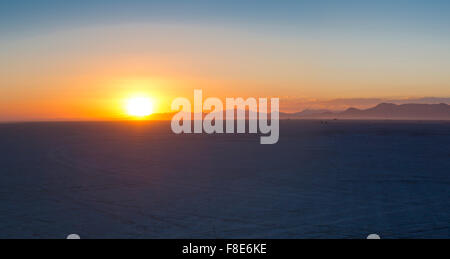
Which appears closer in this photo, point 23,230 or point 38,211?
point 23,230

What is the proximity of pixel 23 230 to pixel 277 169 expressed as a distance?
10779mm

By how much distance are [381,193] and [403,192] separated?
75 cm

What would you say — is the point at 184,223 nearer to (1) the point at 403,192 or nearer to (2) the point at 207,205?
(2) the point at 207,205

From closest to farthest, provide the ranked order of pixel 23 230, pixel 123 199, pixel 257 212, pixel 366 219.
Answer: pixel 23 230
pixel 366 219
pixel 257 212
pixel 123 199

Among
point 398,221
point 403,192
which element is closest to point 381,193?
point 403,192

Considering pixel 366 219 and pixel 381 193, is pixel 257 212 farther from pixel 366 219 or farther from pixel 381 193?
pixel 381 193

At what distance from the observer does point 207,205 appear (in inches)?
432
